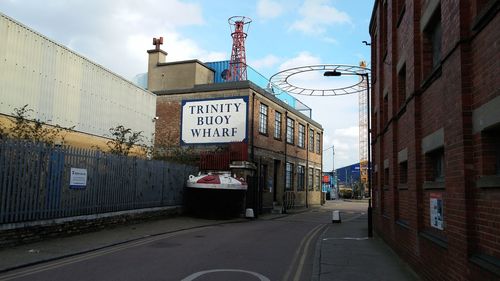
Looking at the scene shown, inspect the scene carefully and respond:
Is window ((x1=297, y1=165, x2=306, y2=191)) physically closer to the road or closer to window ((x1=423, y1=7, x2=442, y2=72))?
the road

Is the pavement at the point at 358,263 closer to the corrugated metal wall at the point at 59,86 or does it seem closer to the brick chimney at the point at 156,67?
the corrugated metal wall at the point at 59,86

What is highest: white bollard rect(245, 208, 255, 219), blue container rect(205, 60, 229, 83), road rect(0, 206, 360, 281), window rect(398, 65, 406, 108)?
blue container rect(205, 60, 229, 83)

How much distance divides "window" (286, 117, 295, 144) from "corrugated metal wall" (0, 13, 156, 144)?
14.7 m

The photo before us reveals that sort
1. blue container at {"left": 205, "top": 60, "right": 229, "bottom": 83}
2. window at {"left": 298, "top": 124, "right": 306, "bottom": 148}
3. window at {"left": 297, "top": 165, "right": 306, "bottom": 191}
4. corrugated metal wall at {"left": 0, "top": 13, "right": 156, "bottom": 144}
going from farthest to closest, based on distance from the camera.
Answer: window at {"left": 298, "top": 124, "right": 306, "bottom": 148}, blue container at {"left": 205, "top": 60, "right": 229, "bottom": 83}, window at {"left": 297, "top": 165, "right": 306, "bottom": 191}, corrugated metal wall at {"left": 0, "top": 13, "right": 156, "bottom": 144}

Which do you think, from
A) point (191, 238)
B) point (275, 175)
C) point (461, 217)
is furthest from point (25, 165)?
point (275, 175)

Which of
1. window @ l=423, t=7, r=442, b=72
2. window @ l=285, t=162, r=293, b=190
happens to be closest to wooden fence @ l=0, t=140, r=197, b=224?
window @ l=423, t=7, r=442, b=72

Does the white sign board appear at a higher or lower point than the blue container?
lower

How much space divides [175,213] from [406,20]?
49.9ft

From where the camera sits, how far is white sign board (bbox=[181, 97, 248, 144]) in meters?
29.4

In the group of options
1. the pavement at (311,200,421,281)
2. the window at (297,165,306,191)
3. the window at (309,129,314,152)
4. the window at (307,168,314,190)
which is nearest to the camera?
the pavement at (311,200,421,281)

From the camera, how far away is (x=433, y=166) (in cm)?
895

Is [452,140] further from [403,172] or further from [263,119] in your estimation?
[263,119]

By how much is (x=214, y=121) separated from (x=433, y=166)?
72.0 ft

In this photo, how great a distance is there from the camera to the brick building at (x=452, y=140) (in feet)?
17.7
